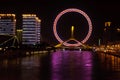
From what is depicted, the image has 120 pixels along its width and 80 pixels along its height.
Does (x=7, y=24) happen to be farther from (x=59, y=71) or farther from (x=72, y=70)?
(x=59, y=71)

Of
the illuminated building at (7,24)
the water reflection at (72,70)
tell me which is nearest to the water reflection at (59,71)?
the water reflection at (72,70)

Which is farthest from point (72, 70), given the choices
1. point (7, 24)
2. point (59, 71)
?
point (7, 24)

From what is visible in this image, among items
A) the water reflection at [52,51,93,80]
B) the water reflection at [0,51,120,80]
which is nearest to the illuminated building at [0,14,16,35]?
the water reflection at [52,51,93,80]

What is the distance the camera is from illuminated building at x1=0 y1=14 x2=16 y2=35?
625ft

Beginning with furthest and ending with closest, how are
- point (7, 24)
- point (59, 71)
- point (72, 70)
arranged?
point (7, 24) < point (72, 70) < point (59, 71)

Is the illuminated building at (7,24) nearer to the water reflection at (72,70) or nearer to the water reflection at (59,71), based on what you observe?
the water reflection at (72,70)

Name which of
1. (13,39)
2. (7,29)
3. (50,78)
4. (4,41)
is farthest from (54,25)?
(50,78)

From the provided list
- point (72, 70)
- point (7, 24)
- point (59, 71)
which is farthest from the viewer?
point (7, 24)

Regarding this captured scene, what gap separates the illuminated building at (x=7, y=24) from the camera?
190 metres

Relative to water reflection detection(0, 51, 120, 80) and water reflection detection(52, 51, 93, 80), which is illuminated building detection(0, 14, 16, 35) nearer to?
water reflection detection(52, 51, 93, 80)

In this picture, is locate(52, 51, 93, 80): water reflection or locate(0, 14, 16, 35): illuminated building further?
locate(0, 14, 16, 35): illuminated building

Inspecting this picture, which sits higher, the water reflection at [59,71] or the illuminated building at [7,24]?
the illuminated building at [7,24]

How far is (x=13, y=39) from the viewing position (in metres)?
130

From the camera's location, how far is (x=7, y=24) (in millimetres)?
191875
